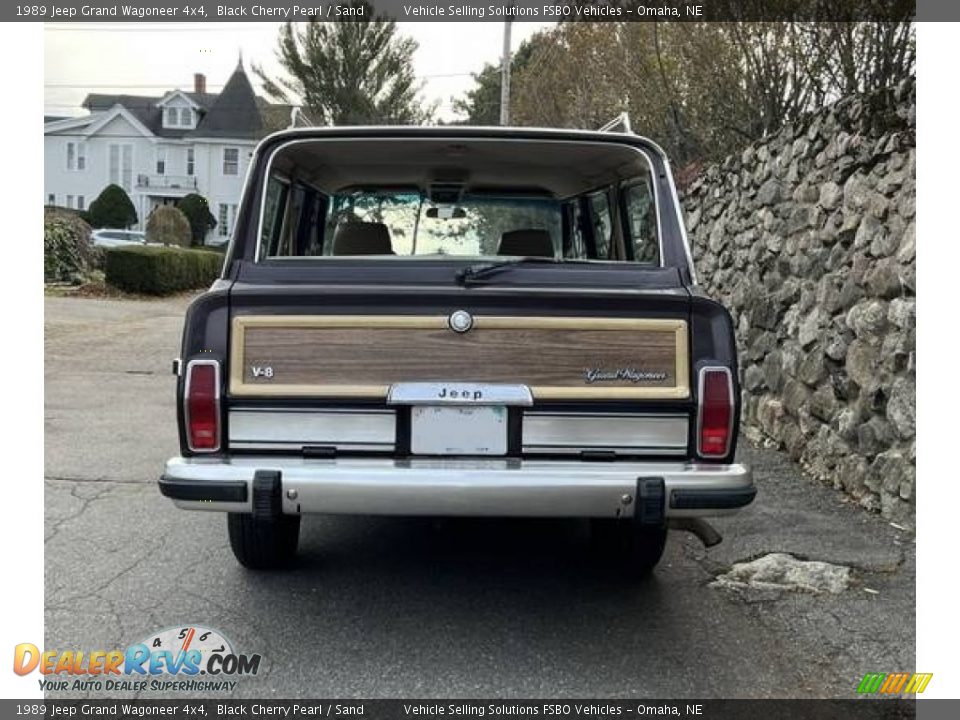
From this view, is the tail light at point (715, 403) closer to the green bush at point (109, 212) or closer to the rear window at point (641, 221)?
the rear window at point (641, 221)

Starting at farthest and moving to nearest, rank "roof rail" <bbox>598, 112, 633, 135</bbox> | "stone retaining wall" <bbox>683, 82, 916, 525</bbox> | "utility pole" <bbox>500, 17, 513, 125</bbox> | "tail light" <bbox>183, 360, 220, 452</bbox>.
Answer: "utility pole" <bbox>500, 17, 513, 125</bbox>, "stone retaining wall" <bbox>683, 82, 916, 525</bbox>, "roof rail" <bbox>598, 112, 633, 135</bbox>, "tail light" <bbox>183, 360, 220, 452</bbox>

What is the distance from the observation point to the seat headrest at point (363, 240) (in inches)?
196

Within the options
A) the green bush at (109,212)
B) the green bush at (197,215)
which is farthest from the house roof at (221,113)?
the green bush at (109,212)

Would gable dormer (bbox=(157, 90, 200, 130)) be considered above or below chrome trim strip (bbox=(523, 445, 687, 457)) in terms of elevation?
above

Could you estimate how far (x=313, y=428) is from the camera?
3410mm

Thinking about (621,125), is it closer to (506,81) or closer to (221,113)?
(506,81)

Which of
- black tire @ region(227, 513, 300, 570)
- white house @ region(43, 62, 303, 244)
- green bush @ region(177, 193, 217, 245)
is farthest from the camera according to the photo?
white house @ region(43, 62, 303, 244)

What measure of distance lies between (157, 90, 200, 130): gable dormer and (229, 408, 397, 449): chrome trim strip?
51225 mm

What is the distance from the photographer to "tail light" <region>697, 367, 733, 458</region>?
3391mm

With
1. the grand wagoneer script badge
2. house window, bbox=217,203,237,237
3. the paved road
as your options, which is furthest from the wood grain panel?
house window, bbox=217,203,237,237

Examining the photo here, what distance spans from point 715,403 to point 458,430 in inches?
38.3

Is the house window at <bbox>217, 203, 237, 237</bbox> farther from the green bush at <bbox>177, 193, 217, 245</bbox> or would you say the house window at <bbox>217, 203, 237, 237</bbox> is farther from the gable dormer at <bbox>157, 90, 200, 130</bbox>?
the gable dormer at <bbox>157, 90, 200, 130</bbox>

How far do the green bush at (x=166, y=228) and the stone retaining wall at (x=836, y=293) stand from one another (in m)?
22.4

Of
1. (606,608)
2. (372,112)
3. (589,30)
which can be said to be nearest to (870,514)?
(606,608)
